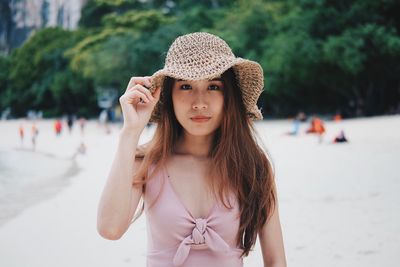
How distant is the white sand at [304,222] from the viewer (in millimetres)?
4164

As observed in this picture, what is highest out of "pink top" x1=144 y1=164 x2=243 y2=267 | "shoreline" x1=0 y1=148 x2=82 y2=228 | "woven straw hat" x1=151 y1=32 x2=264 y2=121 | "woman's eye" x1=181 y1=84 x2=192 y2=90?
"woven straw hat" x1=151 y1=32 x2=264 y2=121

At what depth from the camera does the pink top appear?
1.48 meters

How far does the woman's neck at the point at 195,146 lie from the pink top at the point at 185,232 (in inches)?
7.5

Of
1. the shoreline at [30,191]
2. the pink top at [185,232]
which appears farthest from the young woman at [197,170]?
the shoreline at [30,191]

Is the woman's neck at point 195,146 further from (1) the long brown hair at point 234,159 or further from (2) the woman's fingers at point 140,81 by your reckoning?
(2) the woman's fingers at point 140,81

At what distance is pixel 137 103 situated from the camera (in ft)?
5.34

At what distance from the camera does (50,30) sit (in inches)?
1884

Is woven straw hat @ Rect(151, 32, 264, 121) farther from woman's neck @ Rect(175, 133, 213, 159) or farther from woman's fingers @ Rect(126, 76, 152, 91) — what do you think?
woman's neck @ Rect(175, 133, 213, 159)

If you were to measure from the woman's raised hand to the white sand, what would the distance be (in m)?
2.81

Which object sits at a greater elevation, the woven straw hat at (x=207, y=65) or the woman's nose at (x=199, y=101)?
the woven straw hat at (x=207, y=65)

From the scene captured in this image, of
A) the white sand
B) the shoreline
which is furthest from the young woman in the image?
the shoreline

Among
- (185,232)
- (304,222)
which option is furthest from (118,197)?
(304,222)

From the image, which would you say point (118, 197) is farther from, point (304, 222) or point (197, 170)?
point (304, 222)

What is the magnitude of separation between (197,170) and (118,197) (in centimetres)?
33
